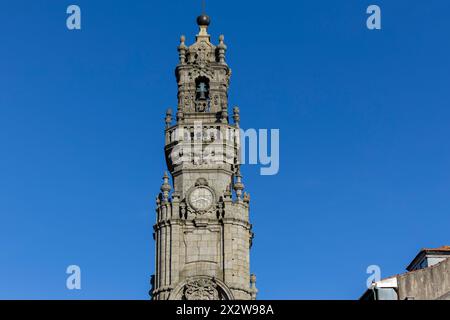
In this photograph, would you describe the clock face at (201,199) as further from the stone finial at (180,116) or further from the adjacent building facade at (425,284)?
the adjacent building facade at (425,284)

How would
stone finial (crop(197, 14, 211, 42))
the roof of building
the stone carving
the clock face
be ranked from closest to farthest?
1. the roof of building
2. the stone carving
3. the clock face
4. stone finial (crop(197, 14, 211, 42))

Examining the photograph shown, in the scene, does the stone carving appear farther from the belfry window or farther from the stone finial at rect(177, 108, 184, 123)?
the belfry window

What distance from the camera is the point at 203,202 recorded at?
76.6 metres

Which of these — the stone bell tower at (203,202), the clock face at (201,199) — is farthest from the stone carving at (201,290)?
the clock face at (201,199)

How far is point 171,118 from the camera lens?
263 ft

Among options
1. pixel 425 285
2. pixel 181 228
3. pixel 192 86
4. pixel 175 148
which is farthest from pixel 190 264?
pixel 425 285

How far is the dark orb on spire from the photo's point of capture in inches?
3346

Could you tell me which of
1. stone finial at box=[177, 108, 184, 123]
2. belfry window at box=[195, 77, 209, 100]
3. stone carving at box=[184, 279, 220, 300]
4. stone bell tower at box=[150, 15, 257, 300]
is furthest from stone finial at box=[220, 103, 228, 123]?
stone carving at box=[184, 279, 220, 300]

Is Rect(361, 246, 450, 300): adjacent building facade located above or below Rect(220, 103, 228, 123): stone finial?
below

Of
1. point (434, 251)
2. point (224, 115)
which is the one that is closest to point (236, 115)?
point (224, 115)

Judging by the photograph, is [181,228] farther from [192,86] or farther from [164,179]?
[192,86]

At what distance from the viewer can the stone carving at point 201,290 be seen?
72.4m

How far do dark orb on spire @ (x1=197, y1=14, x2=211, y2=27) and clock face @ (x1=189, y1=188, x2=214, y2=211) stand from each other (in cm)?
1463
